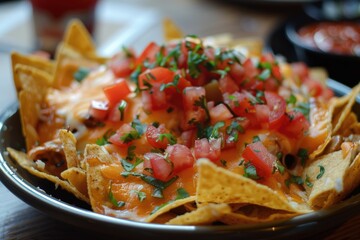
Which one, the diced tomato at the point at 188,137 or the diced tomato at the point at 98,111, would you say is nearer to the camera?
the diced tomato at the point at 188,137

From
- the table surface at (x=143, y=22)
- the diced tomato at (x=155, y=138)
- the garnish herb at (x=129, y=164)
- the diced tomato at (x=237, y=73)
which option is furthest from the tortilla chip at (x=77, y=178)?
the table surface at (x=143, y=22)

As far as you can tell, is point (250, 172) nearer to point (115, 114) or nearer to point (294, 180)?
point (294, 180)

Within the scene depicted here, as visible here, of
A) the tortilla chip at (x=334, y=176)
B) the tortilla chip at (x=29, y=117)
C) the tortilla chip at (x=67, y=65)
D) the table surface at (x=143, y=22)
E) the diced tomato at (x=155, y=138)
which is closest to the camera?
the tortilla chip at (x=334, y=176)

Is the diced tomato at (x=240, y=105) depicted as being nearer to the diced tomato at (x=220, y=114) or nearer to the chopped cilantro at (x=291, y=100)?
the diced tomato at (x=220, y=114)

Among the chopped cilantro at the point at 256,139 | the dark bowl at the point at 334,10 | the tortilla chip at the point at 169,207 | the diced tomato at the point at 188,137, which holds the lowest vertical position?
the dark bowl at the point at 334,10

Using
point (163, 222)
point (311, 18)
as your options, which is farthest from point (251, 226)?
point (311, 18)


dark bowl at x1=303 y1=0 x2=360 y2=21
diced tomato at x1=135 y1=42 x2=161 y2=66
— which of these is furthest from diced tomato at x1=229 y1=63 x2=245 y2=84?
dark bowl at x1=303 y1=0 x2=360 y2=21
